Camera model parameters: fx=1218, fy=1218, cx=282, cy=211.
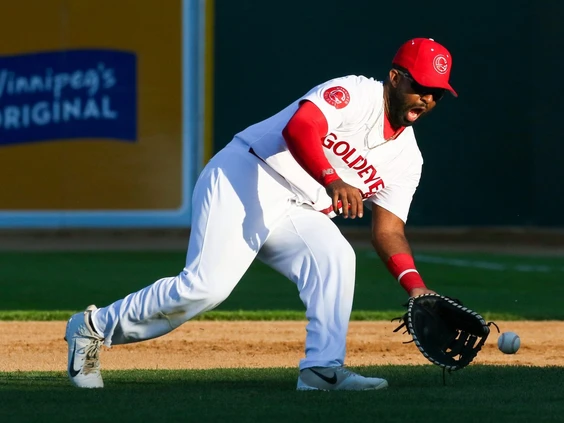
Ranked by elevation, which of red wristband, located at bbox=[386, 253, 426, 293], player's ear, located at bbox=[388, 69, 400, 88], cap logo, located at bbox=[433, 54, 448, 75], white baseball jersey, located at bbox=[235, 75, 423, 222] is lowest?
red wristband, located at bbox=[386, 253, 426, 293]

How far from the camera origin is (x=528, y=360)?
20.7 ft

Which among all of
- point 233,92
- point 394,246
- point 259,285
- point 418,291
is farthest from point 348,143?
point 233,92

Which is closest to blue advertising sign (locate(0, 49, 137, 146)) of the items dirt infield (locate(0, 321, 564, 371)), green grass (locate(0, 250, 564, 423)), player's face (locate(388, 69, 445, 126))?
green grass (locate(0, 250, 564, 423))

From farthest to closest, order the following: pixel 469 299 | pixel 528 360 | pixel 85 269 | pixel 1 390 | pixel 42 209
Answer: pixel 42 209 < pixel 85 269 < pixel 469 299 < pixel 528 360 < pixel 1 390

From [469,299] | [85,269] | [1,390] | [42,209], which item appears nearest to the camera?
[1,390]

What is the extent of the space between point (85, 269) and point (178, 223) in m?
2.84

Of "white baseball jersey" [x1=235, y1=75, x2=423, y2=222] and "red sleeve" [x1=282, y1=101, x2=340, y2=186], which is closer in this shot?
"red sleeve" [x1=282, y1=101, x2=340, y2=186]

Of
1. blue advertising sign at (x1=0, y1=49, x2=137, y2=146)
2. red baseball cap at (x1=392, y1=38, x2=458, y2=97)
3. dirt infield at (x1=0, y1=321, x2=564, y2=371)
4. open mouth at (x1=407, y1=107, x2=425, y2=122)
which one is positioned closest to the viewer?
red baseball cap at (x1=392, y1=38, x2=458, y2=97)

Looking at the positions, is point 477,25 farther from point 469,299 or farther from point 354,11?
point 469,299

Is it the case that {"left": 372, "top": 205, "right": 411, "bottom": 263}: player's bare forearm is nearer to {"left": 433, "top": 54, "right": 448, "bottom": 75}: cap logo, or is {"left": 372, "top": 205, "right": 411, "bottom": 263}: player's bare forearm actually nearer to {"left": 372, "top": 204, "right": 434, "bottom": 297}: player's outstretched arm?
{"left": 372, "top": 204, "right": 434, "bottom": 297}: player's outstretched arm

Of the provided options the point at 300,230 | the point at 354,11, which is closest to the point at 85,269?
the point at 354,11

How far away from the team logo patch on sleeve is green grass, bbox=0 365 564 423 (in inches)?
43.1

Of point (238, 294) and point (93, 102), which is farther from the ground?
point (93, 102)

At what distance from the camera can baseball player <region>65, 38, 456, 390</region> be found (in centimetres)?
463
